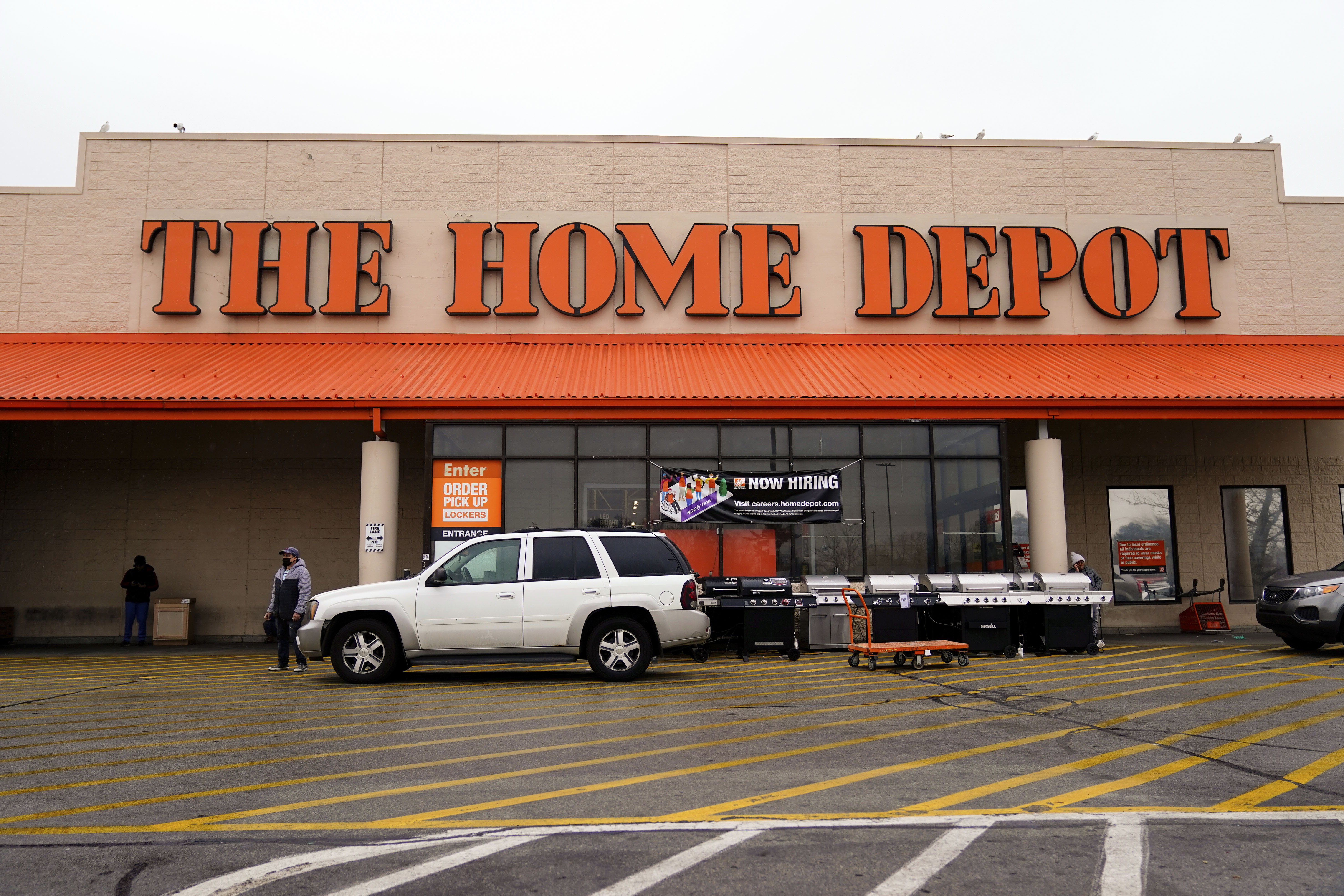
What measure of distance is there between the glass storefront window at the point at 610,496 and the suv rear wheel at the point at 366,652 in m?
5.36

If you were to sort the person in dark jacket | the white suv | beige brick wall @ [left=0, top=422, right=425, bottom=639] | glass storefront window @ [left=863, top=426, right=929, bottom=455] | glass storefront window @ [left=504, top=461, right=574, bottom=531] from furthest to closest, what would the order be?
beige brick wall @ [left=0, top=422, right=425, bottom=639] → the person in dark jacket → glass storefront window @ [left=863, top=426, right=929, bottom=455] → glass storefront window @ [left=504, top=461, right=574, bottom=531] → the white suv

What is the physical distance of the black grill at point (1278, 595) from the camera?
15.2 m

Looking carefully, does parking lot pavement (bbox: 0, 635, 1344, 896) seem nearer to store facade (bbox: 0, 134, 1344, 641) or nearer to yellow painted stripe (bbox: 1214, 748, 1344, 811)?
yellow painted stripe (bbox: 1214, 748, 1344, 811)

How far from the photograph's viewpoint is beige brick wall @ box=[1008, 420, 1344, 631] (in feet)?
65.1

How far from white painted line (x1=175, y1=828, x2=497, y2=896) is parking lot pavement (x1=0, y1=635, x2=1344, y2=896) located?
2 centimetres

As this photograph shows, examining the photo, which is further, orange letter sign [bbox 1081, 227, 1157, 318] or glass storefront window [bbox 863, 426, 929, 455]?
orange letter sign [bbox 1081, 227, 1157, 318]

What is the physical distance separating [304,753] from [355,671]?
Answer: 15.1ft

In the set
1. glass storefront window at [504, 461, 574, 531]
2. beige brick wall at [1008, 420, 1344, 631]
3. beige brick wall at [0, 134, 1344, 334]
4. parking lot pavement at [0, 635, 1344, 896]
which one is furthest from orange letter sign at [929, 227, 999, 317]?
parking lot pavement at [0, 635, 1344, 896]

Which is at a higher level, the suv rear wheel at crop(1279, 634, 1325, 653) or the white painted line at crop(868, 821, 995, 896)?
the suv rear wheel at crop(1279, 634, 1325, 653)

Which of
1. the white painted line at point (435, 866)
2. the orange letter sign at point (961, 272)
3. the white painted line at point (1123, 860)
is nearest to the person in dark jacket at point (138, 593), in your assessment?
the white painted line at point (435, 866)

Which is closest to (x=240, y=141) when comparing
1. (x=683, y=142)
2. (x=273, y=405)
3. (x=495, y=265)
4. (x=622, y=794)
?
(x=495, y=265)

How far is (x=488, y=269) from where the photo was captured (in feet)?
64.7

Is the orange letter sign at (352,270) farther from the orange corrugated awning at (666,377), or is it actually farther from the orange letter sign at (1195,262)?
the orange letter sign at (1195,262)

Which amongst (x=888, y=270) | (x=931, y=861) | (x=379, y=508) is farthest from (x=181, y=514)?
(x=931, y=861)
